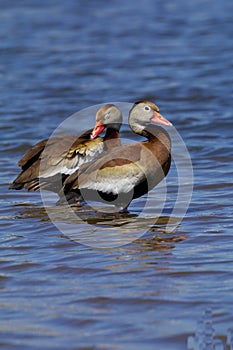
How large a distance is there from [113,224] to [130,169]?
0.54m

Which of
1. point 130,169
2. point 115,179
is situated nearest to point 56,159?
point 115,179

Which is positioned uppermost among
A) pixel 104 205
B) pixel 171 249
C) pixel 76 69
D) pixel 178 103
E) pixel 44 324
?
pixel 76 69

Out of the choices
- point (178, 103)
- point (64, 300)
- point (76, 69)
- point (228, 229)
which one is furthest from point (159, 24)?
point (64, 300)

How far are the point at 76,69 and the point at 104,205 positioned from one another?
9.01 m

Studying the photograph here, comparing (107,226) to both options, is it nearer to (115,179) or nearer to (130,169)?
(115,179)

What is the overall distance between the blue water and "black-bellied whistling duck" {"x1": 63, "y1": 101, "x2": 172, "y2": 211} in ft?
1.59

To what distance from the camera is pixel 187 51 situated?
18109 millimetres

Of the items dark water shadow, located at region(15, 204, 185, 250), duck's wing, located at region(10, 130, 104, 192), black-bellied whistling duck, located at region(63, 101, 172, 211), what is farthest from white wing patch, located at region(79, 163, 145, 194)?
duck's wing, located at region(10, 130, 104, 192)

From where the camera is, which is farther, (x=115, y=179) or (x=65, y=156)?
(x=65, y=156)

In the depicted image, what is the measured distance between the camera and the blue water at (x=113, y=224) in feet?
16.6

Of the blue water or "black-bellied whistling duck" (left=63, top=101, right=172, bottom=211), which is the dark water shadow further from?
"black-bellied whistling duck" (left=63, top=101, right=172, bottom=211)

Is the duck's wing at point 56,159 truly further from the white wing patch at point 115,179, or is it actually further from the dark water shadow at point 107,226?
the white wing patch at point 115,179

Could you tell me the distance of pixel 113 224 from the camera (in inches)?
296

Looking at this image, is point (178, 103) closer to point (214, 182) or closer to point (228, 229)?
point (214, 182)
